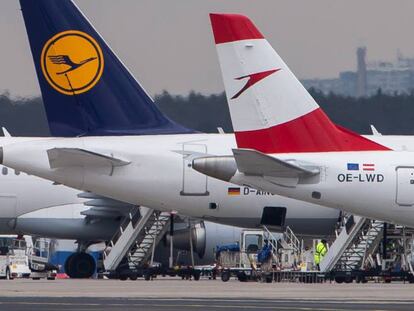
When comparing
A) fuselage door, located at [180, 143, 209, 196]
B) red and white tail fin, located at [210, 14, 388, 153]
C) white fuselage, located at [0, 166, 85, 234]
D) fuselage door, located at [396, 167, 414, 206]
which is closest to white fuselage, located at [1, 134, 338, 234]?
fuselage door, located at [180, 143, 209, 196]

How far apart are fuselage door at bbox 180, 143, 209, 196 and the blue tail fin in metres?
1.21

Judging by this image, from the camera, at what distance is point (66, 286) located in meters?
38.9

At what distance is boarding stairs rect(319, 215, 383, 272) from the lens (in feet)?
143

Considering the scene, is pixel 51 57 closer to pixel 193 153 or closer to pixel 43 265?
pixel 193 153

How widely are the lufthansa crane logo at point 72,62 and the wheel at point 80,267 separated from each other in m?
8.49

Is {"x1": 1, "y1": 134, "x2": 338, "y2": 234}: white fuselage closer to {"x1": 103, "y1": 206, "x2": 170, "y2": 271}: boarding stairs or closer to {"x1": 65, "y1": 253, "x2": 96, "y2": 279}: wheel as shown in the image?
{"x1": 103, "y1": 206, "x2": 170, "y2": 271}: boarding stairs

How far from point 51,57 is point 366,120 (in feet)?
44.8

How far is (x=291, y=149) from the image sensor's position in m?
34.4

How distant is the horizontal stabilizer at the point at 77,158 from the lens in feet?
131

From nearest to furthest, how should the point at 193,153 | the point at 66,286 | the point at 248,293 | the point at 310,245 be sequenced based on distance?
the point at 248,293 → the point at 66,286 → the point at 193,153 → the point at 310,245

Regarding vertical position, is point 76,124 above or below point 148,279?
above

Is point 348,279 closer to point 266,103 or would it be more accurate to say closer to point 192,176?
point 192,176

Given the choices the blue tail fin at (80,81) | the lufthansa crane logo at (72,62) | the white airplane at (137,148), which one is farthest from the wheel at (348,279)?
the lufthansa crane logo at (72,62)

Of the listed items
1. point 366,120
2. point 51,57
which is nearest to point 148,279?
point 51,57
